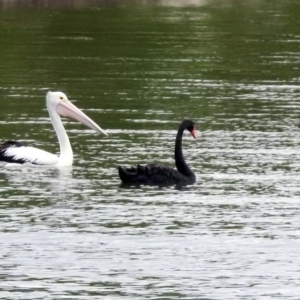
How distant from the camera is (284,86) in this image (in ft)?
87.6

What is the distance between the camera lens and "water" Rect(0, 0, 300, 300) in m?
12.1

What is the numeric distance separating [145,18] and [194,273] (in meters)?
33.4

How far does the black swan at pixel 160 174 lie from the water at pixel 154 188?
0.12 metres

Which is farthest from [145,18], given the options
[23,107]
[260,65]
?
[23,107]

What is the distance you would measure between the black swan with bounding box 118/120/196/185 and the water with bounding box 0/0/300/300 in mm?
124

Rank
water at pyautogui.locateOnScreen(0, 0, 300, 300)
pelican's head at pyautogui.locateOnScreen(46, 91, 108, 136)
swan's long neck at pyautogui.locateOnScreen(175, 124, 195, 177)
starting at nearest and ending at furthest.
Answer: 1. water at pyautogui.locateOnScreen(0, 0, 300, 300)
2. swan's long neck at pyautogui.locateOnScreen(175, 124, 195, 177)
3. pelican's head at pyautogui.locateOnScreen(46, 91, 108, 136)

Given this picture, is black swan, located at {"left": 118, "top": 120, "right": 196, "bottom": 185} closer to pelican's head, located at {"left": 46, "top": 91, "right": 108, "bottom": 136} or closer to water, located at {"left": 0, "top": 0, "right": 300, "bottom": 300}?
water, located at {"left": 0, "top": 0, "right": 300, "bottom": 300}

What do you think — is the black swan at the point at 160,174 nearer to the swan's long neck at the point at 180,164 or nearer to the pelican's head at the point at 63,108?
the swan's long neck at the point at 180,164

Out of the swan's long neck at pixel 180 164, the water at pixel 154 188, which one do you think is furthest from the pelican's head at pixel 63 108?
the swan's long neck at pixel 180 164

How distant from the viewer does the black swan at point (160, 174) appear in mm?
16266

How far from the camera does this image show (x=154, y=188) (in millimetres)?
16531

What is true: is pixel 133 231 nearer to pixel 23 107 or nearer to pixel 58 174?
pixel 58 174

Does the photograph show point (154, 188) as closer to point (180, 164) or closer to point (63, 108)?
point (180, 164)

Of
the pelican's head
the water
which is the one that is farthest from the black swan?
the pelican's head
